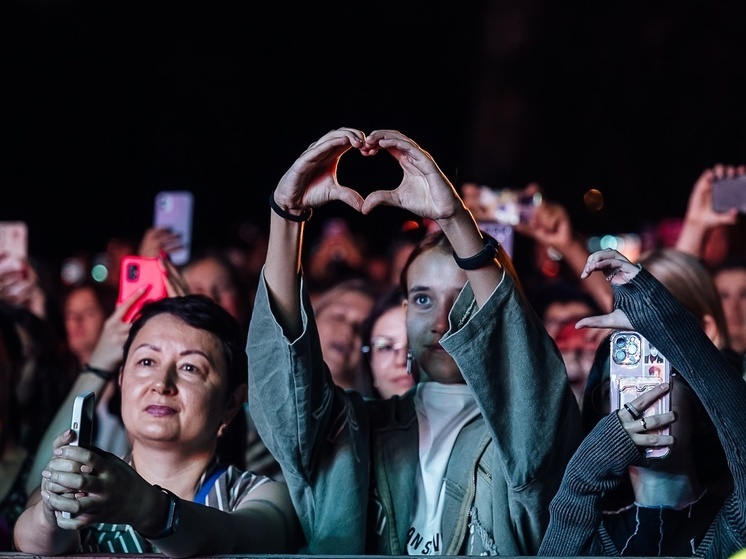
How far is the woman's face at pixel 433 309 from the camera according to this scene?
2.38m

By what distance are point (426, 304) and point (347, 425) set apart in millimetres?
301

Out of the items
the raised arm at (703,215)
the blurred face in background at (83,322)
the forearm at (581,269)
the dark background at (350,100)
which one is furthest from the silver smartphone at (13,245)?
the dark background at (350,100)

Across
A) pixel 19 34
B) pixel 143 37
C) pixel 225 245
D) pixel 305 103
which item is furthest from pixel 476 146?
pixel 19 34

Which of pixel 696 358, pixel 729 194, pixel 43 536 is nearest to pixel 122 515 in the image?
pixel 43 536

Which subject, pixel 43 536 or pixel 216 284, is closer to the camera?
pixel 43 536

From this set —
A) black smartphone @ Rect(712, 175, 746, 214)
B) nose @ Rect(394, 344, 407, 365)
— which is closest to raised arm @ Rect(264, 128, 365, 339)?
nose @ Rect(394, 344, 407, 365)

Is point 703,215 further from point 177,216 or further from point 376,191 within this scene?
point 376,191

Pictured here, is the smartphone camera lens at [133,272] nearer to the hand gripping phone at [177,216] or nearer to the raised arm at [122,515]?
the hand gripping phone at [177,216]

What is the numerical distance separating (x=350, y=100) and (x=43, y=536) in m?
8.60

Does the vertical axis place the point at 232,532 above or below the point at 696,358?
below

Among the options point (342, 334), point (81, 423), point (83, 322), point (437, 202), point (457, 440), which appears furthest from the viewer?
point (83, 322)

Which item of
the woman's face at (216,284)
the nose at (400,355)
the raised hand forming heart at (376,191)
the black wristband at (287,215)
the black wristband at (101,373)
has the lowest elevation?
the black wristband at (101,373)

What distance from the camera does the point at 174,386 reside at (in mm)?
2404

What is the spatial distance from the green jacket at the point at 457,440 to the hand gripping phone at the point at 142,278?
76 cm
